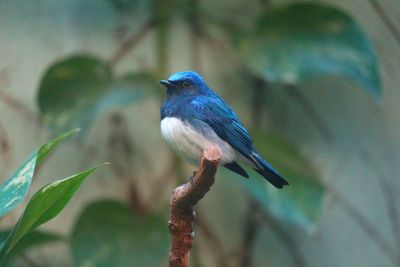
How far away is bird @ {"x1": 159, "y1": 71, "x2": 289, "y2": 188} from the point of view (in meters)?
1.32

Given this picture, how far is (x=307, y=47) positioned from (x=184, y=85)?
2.58ft

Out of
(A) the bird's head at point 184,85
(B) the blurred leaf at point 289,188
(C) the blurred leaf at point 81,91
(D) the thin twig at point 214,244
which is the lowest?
(D) the thin twig at point 214,244

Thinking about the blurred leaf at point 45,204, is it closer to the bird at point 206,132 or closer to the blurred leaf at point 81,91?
the bird at point 206,132

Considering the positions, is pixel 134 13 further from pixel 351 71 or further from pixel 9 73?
pixel 351 71

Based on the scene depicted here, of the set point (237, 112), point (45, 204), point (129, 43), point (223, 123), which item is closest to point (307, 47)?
point (237, 112)

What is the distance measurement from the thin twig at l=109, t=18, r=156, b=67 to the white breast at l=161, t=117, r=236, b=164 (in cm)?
99

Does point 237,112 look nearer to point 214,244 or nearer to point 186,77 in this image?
point 214,244

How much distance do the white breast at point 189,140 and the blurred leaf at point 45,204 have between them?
253 millimetres

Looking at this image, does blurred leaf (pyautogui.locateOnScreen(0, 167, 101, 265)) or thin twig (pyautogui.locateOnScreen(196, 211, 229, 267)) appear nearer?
blurred leaf (pyautogui.locateOnScreen(0, 167, 101, 265))

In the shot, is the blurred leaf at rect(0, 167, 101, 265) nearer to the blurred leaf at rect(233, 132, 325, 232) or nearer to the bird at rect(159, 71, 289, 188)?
the bird at rect(159, 71, 289, 188)

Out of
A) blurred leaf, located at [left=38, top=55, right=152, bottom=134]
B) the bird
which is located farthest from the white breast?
blurred leaf, located at [left=38, top=55, right=152, bottom=134]

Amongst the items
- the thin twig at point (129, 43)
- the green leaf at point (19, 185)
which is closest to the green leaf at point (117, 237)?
the thin twig at point (129, 43)

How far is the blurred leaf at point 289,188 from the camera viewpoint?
1.95 metres

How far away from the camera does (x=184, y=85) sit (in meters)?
1.39
